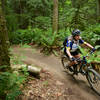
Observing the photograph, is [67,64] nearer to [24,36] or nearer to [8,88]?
[8,88]

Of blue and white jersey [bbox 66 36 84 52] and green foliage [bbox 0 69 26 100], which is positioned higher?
blue and white jersey [bbox 66 36 84 52]

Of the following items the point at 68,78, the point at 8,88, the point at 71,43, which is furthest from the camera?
the point at 68,78

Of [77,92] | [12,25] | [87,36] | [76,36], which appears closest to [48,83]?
[77,92]

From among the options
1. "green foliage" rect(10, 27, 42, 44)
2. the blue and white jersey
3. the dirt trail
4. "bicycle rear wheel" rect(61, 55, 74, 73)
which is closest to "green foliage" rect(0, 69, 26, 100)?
the dirt trail

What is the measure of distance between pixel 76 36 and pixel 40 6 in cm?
1080

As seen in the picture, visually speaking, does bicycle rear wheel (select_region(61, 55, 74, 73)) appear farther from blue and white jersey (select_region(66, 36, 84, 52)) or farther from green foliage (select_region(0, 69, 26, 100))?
green foliage (select_region(0, 69, 26, 100))

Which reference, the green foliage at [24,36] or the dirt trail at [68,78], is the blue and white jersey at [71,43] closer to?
the dirt trail at [68,78]

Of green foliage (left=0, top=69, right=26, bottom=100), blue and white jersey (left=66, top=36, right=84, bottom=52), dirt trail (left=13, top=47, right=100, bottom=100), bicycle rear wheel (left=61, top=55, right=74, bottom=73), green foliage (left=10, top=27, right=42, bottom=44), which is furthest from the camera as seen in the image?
green foliage (left=10, top=27, right=42, bottom=44)

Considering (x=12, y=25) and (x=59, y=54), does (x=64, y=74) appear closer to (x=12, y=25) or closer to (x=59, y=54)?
(x=59, y=54)

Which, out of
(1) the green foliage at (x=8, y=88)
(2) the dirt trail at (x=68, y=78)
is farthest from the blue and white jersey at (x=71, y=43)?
(1) the green foliage at (x=8, y=88)

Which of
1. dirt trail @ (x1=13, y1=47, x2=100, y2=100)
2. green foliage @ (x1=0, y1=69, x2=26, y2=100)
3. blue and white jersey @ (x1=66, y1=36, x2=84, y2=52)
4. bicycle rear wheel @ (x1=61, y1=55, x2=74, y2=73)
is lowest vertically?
dirt trail @ (x1=13, y1=47, x2=100, y2=100)

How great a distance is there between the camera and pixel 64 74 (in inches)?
209

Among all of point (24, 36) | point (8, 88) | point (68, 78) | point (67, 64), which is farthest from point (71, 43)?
point (24, 36)

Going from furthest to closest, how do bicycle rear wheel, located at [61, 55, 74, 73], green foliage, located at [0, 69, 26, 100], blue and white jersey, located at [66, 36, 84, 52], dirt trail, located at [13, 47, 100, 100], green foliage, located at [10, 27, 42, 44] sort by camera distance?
green foliage, located at [10, 27, 42, 44]
bicycle rear wheel, located at [61, 55, 74, 73]
blue and white jersey, located at [66, 36, 84, 52]
dirt trail, located at [13, 47, 100, 100]
green foliage, located at [0, 69, 26, 100]
